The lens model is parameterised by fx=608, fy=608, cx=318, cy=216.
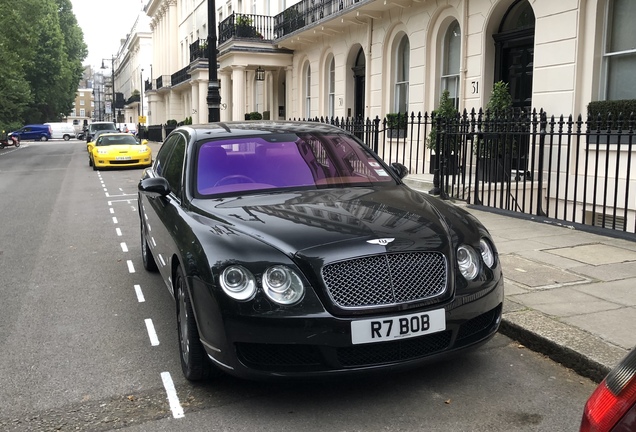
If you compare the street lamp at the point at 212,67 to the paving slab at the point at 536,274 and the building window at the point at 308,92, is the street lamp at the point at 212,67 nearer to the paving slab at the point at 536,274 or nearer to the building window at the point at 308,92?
the paving slab at the point at 536,274

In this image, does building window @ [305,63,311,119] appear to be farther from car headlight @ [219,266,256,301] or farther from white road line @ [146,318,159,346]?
car headlight @ [219,266,256,301]

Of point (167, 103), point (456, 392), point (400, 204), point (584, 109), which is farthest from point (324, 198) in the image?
point (167, 103)

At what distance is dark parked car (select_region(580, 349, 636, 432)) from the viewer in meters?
1.59

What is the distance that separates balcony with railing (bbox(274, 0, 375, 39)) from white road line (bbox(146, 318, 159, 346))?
13191 millimetres

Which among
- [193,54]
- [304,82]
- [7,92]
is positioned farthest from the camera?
[7,92]

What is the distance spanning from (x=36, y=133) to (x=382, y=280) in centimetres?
7941

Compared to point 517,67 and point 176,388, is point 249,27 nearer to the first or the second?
point 517,67

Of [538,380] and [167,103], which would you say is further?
[167,103]

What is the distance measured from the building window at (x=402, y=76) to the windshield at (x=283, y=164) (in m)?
12.3

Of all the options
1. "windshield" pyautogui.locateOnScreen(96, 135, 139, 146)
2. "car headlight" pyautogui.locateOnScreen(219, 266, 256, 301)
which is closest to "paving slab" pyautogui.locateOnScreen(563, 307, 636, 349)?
"car headlight" pyautogui.locateOnScreen(219, 266, 256, 301)

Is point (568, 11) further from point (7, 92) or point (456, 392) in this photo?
point (7, 92)

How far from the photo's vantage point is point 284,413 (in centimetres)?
350

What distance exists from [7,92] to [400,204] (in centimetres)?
4084

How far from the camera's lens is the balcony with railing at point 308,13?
1827cm
